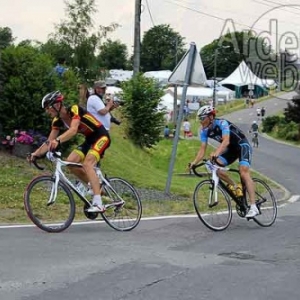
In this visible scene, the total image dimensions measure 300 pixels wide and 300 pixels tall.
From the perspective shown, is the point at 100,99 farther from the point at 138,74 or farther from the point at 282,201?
the point at 138,74

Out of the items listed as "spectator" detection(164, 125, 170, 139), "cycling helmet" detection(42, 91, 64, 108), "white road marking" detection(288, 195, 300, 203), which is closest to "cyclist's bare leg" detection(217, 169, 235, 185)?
"cycling helmet" detection(42, 91, 64, 108)

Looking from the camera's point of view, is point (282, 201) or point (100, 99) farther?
point (282, 201)

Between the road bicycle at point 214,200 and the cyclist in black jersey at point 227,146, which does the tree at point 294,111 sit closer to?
the cyclist in black jersey at point 227,146

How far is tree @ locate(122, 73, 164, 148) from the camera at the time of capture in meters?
25.9

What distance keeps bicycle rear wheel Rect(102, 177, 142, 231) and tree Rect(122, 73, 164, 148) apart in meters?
16.7

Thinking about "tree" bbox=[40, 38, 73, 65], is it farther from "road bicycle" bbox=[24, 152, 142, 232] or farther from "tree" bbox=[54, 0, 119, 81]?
"road bicycle" bbox=[24, 152, 142, 232]

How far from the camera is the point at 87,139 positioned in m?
8.80

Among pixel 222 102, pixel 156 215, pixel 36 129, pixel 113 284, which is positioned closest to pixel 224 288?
pixel 113 284

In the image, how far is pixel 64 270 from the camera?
641 cm

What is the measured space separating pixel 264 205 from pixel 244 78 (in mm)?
95248

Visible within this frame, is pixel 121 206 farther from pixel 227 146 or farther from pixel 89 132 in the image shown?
pixel 227 146

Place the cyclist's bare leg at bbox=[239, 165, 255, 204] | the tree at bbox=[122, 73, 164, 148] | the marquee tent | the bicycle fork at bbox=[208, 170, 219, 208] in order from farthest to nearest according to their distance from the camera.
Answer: the marquee tent → the tree at bbox=[122, 73, 164, 148] → the cyclist's bare leg at bbox=[239, 165, 255, 204] → the bicycle fork at bbox=[208, 170, 219, 208]

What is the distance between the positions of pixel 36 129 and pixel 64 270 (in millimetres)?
7546

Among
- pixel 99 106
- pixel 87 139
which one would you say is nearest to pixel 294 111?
pixel 99 106
